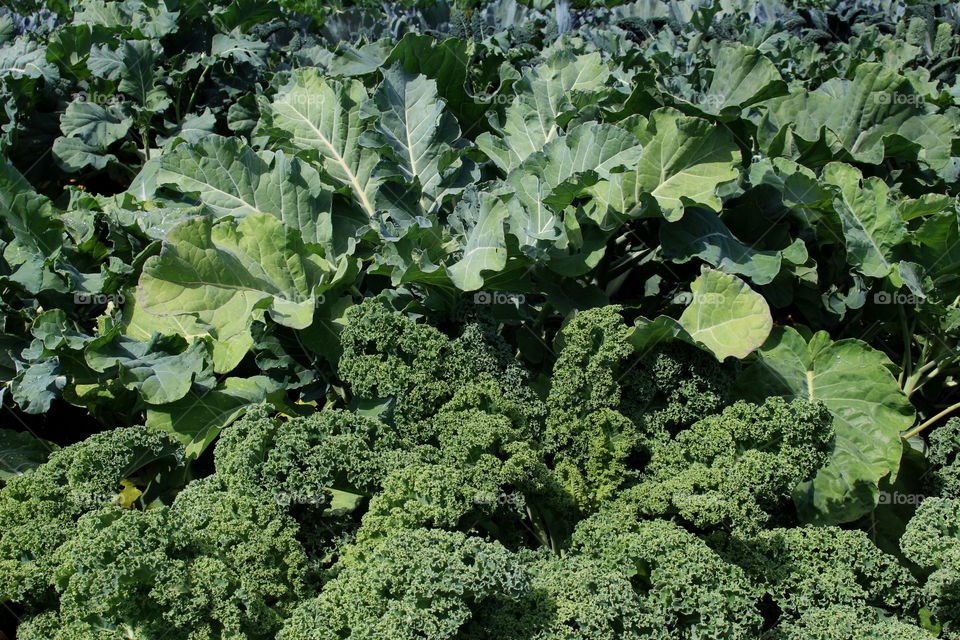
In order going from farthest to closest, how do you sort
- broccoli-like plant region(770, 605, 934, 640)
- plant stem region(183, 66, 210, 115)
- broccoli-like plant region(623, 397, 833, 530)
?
1. plant stem region(183, 66, 210, 115)
2. broccoli-like plant region(623, 397, 833, 530)
3. broccoli-like plant region(770, 605, 934, 640)

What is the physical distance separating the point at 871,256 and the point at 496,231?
1.54m

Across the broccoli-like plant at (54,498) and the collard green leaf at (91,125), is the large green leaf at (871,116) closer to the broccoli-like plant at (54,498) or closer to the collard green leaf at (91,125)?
the broccoli-like plant at (54,498)

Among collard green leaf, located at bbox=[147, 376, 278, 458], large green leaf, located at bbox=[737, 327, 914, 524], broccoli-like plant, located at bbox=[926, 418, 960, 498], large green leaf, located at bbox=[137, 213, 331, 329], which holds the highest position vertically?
large green leaf, located at bbox=[137, 213, 331, 329]

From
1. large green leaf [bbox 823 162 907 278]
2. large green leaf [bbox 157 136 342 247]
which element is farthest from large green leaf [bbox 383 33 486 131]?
large green leaf [bbox 823 162 907 278]

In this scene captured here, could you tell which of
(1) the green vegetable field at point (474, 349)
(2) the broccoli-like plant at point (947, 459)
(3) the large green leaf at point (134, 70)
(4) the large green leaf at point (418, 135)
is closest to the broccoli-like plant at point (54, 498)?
(1) the green vegetable field at point (474, 349)

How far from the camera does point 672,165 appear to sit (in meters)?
3.79

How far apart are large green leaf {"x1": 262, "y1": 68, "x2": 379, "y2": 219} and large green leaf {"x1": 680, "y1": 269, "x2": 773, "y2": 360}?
154cm

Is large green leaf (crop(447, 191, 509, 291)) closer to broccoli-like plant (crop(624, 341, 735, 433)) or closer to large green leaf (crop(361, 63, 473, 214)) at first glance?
large green leaf (crop(361, 63, 473, 214))

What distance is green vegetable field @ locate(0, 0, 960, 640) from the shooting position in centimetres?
276

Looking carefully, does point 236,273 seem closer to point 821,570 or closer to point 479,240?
point 479,240

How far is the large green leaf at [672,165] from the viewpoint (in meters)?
3.73

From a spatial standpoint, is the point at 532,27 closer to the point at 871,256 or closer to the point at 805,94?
the point at 805,94

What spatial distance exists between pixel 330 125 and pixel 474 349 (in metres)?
1.54

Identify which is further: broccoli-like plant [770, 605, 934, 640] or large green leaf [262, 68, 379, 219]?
large green leaf [262, 68, 379, 219]
